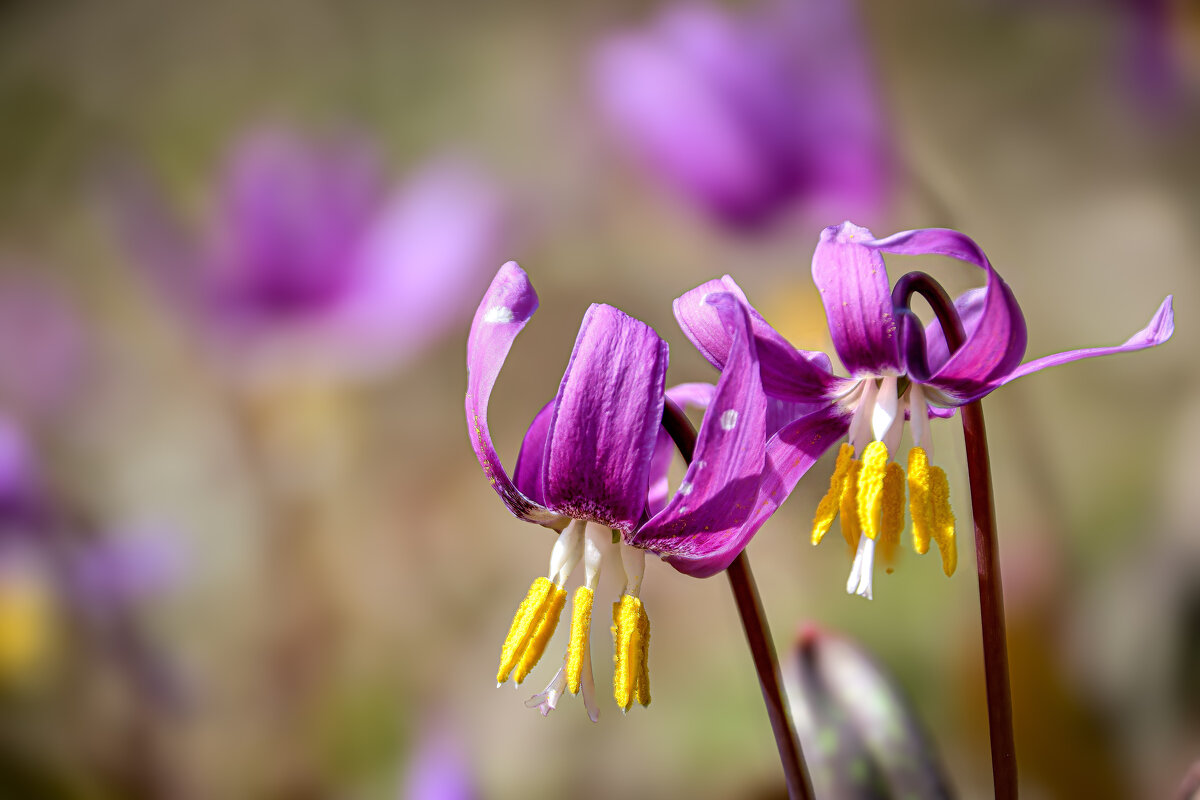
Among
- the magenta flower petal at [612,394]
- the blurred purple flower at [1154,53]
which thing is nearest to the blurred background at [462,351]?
the blurred purple flower at [1154,53]

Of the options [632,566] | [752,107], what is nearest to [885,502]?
[632,566]

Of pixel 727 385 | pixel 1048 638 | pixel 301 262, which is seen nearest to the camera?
pixel 727 385

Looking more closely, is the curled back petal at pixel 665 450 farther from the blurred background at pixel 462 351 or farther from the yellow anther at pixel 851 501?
the blurred background at pixel 462 351

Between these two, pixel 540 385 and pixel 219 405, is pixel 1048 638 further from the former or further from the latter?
pixel 219 405

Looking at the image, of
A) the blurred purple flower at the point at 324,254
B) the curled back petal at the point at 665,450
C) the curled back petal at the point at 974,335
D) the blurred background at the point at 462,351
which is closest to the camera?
the curled back petal at the point at 974,335

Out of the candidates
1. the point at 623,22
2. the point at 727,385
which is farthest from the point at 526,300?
the point at 623,22

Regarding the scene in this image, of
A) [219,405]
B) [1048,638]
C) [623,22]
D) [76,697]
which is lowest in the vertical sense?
[1048,638]

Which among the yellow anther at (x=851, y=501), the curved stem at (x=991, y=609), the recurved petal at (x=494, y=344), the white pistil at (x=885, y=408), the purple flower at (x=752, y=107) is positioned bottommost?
the curved stem at (x=991, y=609)
